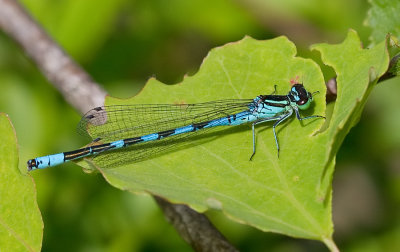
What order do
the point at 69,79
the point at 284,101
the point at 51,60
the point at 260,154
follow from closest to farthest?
the point at 260,154 → the point at 284,101 → the point at 69,79 → the point at 51,60

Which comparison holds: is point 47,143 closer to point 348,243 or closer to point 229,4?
point 229,4

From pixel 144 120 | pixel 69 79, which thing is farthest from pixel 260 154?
pixel 69 79

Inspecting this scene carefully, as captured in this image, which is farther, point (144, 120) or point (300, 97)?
point (144, 120)

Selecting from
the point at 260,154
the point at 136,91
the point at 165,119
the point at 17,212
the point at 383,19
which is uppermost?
the point at 383,19

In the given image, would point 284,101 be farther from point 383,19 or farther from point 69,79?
point 69,79

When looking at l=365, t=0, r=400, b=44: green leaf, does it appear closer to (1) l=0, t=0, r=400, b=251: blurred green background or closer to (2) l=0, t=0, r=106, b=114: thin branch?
(1) l=0, t=0, r=400, b=251: blurred green background

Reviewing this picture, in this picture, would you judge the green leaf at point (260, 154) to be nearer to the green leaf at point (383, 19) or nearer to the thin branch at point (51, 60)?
the green leaf at point (383, 19)

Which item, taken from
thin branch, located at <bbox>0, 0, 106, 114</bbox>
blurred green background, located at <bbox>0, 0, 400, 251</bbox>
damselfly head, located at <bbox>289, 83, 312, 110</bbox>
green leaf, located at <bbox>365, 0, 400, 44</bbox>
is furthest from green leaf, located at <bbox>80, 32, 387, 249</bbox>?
blurred green background, located at <bbox>0, 0, 400, 251</bbox>
